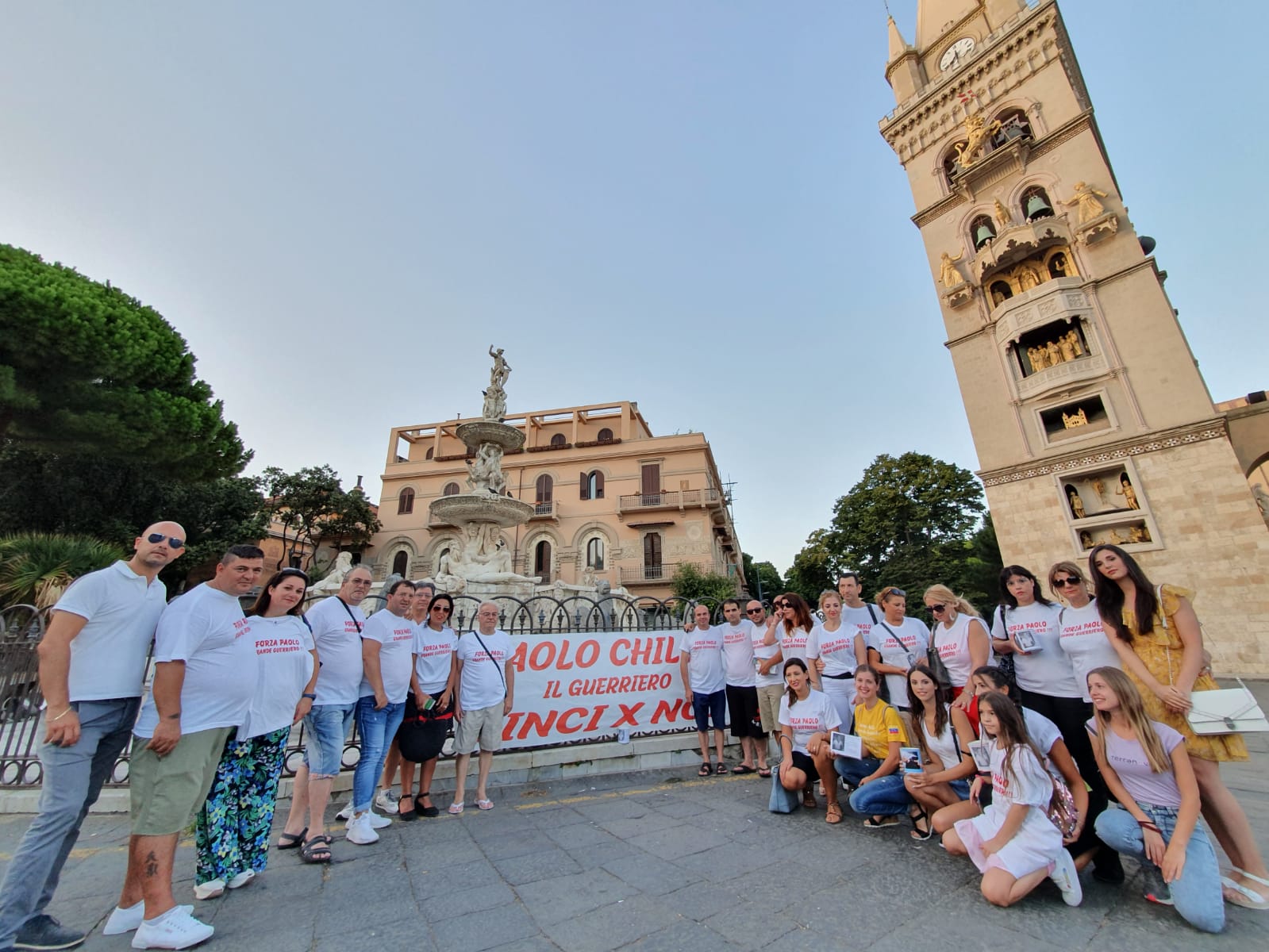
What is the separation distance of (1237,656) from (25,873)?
2065cm

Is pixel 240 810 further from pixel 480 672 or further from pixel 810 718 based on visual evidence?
pixel 810 718

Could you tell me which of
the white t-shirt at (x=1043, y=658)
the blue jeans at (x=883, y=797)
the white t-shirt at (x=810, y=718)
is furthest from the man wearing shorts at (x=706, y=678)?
the white t-shirt at (x=1043, y=658)

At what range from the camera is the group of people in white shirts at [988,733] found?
262 centimetres

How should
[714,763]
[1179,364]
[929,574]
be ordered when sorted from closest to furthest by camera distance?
[714,763], [1179,364], [929,574]

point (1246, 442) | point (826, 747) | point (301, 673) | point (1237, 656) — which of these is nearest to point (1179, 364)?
point (1246, 442)

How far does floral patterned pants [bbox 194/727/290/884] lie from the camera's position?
2781mm

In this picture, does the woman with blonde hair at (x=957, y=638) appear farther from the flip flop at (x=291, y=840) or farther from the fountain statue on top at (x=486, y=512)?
the fountain statue on top at (x=486, y=512)

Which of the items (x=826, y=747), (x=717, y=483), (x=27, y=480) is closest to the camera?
(x=826, y=747)

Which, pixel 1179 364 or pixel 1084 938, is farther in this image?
pixel 1179 364

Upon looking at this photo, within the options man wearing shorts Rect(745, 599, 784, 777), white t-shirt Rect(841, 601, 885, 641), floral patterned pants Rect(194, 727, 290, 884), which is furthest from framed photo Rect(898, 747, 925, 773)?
floral patterned pants Rect(194, 727, 290, 884)

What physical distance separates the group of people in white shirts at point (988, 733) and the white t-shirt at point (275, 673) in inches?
139

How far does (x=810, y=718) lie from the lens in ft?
13.9

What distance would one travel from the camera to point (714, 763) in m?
5.74

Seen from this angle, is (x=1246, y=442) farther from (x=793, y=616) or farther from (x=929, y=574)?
(x=793, y=616)
